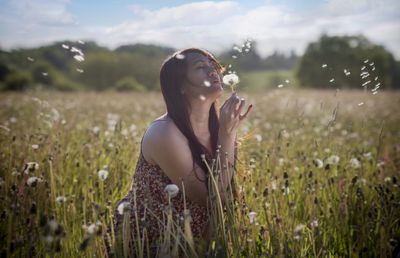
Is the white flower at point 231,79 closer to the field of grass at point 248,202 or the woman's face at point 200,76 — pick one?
the woman's face at point 200,76

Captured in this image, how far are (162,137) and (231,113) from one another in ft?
1.43

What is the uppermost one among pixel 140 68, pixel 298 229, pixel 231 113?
pixel 231 113

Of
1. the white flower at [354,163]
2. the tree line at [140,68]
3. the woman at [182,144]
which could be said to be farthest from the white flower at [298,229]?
the tree line at [140,68]

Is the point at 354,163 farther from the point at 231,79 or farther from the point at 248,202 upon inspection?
the point at 231,79

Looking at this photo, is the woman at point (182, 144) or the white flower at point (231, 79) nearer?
the white flower at point (231, 79)

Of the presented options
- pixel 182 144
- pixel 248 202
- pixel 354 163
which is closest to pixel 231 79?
pixel 182 144

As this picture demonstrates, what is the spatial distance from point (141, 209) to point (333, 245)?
3.88ft

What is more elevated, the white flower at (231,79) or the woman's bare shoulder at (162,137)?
the white flower at (231,79)

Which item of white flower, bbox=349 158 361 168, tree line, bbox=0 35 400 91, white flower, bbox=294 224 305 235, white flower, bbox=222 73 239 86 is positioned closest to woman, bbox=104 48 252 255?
white flower, bbox=222 73 239 86

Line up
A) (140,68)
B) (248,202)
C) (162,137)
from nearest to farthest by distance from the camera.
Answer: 1. (162,137)
2. (248,202)
3. (140,68)

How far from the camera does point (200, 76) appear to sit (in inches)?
118

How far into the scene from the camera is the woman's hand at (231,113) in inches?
108

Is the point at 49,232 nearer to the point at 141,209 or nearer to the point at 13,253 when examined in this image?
the point at 13,253

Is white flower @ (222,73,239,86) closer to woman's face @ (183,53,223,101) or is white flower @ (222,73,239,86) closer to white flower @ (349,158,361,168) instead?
woman's face @ (183,53,223,101)
